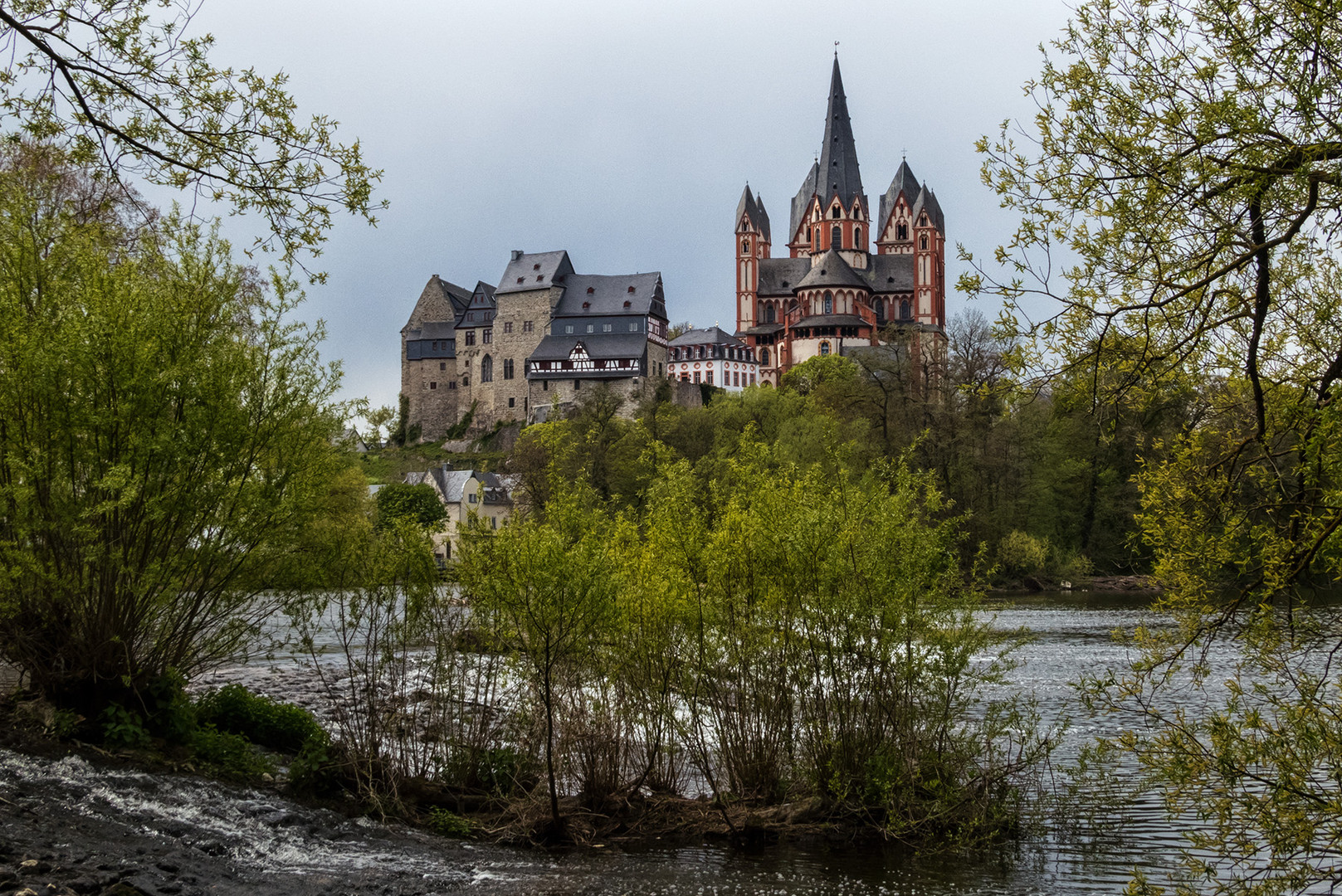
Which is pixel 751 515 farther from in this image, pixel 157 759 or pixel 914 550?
pixel 157 759

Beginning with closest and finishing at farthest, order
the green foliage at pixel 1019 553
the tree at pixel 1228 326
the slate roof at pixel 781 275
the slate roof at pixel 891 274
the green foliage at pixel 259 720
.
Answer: the tree at pixel 1228 326 < the green foliage at pixel 259 720 < the green foliage at pixel 1019 553 < the slate roof at pixel 891 274 < the slate roof at pixel 781 275

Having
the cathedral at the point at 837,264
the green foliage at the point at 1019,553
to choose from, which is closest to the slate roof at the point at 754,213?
the cathedral at the point at 837,264

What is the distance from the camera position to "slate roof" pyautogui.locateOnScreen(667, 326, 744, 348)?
10562 centimetres

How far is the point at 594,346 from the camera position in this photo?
298ft

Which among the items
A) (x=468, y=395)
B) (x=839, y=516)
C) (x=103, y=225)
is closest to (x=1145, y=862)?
(x=839, y=516)

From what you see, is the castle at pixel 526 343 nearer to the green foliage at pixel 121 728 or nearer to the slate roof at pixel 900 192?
the slate roof at pixel 900 192

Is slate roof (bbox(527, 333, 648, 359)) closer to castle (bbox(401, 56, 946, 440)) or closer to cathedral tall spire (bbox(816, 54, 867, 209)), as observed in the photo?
castle (bbox(401, 56, 946, 440))

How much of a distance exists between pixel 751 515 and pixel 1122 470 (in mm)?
44831

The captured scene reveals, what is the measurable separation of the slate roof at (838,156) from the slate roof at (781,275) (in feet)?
22.1

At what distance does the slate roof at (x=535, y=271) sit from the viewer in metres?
94.0

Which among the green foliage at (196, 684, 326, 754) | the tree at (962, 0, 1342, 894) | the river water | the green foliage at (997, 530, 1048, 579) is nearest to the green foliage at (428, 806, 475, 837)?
the river water

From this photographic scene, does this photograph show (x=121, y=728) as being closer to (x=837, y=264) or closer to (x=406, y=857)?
(x=406, y=857)

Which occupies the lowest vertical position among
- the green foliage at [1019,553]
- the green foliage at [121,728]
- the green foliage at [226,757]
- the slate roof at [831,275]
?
the green foliage at [226,757]

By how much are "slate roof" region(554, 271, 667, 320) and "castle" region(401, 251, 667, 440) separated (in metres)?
0.07
